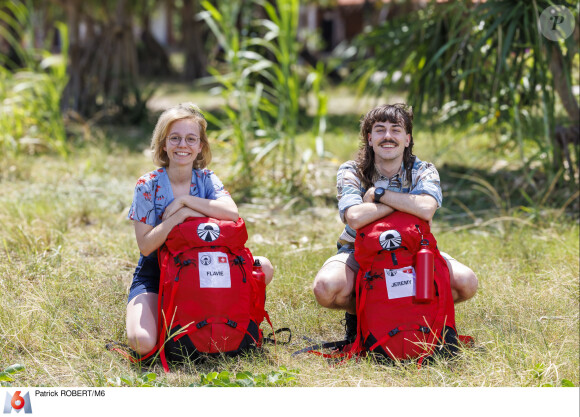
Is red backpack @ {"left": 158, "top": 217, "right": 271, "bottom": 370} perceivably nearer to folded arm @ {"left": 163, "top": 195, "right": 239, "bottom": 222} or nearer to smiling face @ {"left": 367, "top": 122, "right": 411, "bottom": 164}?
folded arm @ {"left": 163, "top": 195, "right": 239, "bottom": 222}

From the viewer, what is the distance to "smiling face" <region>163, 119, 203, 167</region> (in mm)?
2977

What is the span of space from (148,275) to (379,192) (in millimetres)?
1085

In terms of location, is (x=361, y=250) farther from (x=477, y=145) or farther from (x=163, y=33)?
(x=163, y=33)

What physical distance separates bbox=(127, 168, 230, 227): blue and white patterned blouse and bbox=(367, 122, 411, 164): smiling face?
717 mm

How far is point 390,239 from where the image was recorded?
9.16ft

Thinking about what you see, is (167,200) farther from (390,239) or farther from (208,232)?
(390,239)

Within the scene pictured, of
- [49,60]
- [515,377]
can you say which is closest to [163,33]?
[49,60]

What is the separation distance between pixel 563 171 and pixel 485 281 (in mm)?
2096

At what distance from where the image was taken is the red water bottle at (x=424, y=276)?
2725 mm

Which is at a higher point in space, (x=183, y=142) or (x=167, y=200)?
(x=183, y=142)

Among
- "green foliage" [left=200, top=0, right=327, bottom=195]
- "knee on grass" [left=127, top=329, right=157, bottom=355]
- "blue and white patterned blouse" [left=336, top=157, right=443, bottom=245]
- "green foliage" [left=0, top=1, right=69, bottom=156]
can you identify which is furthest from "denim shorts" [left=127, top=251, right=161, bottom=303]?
"green foliage" [left=0, top=1, right=69, bottom=156]

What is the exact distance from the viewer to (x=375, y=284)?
9.24ft
